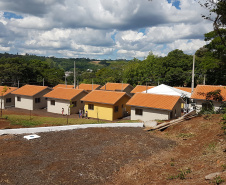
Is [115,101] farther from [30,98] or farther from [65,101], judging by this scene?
[30,98]

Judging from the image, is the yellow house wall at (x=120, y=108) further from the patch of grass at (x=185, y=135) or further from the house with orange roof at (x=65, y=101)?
the patch of grass at (x=185, y=135)

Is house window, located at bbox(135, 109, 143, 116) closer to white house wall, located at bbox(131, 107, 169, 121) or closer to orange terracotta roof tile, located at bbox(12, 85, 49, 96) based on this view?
white house wall, located at bbox(131, 107, 169, 121)

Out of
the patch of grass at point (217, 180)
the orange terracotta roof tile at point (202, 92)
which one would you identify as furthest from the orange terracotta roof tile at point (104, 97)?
the patch of grass at point (217, 180)

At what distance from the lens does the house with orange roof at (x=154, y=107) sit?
23212 mm

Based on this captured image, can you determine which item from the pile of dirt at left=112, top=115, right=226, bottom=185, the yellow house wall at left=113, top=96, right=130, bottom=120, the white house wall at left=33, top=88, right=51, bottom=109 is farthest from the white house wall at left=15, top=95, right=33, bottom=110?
the pile of dirt at left=112, top=115, right=226, bottom=185

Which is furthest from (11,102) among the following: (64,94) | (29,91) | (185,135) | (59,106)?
(185,135)

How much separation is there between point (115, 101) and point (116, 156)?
1643cm

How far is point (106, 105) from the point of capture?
2728cm

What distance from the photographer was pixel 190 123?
1636 centimetres

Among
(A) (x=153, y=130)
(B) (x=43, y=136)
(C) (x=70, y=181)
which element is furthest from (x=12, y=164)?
(A) (x=153, y=130)

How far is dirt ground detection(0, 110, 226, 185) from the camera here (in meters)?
7.95

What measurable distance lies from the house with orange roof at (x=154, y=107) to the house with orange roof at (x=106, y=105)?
118 inches

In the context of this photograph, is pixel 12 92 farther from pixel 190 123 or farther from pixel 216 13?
pixel 216 13

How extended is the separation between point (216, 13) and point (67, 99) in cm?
2329
